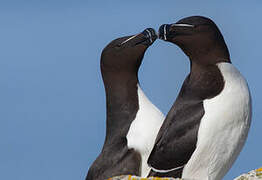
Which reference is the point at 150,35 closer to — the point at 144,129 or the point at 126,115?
the point at 126,115

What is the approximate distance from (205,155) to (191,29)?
207 centimetres

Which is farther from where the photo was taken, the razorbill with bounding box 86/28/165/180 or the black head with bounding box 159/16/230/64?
the razorbill with bounding box 86/28/165/180

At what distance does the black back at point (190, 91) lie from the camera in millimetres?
9891

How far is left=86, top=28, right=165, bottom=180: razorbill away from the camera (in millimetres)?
10641

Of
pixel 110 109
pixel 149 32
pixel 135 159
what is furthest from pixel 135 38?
pixel 135 159

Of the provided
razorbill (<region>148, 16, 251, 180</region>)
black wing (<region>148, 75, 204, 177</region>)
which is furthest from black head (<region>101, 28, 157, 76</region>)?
black wing (<region>148, 75, 204, 177</region>)

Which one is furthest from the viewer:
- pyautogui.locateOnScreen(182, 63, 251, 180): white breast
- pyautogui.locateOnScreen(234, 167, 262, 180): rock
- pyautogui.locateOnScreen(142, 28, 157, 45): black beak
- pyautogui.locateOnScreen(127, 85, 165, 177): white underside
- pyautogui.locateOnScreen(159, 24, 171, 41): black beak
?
pyautogui.locateOnScreen(142, 28, 157, 45): black beak

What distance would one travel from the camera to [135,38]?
37.2 feet

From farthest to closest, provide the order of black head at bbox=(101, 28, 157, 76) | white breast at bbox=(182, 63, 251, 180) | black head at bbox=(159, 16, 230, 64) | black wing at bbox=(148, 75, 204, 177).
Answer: black head at bbox=(101, 28, 157, 76), black head at bbox=(159, 16, 230, 64), black wing at bbox=(148, 75, 204, 177), white breast at bbox=(182, 63, 251, 180)

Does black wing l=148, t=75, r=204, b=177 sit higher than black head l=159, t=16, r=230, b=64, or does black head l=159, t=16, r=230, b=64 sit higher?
black head l=159, t=16, r=230, b=64

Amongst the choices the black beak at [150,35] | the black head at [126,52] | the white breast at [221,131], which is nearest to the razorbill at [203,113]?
the white breast at [221,131]

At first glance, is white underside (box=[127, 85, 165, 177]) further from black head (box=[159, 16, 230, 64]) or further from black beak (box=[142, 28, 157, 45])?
black head (box=[159, 16, 230, 64])

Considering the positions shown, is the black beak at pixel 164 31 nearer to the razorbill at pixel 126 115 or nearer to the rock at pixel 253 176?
the razorbill at pixel 126 115

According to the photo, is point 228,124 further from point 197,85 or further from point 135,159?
point 135,159
